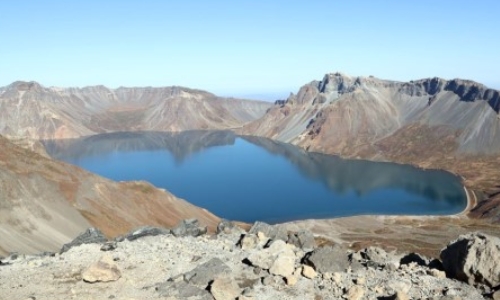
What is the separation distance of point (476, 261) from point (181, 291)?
16.8 metres

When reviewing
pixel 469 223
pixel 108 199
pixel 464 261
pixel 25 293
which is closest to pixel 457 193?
pixel 469 223

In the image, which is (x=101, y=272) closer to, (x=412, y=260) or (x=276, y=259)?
(x=276, y=259)

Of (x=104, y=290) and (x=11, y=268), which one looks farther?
(x=11, y=268)

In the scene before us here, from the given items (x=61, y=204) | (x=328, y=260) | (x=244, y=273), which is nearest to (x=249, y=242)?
(x=244, y=273)

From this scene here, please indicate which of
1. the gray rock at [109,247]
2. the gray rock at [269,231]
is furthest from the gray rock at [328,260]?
the gray rock at [109,247]

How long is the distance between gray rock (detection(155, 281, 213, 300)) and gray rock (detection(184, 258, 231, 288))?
1.75ft

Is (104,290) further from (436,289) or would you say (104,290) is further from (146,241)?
(436,289)

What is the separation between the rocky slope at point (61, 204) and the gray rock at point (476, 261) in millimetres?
45545

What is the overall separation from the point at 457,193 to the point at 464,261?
150060 mm

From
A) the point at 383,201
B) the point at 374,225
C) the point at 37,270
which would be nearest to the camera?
the point at 37,270

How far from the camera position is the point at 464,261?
2920cm

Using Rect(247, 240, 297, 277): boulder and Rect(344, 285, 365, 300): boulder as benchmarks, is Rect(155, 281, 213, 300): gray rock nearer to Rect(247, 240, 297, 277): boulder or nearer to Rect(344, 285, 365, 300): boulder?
Rect(247, 240, 297, 277): boulder

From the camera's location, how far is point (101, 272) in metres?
30.7

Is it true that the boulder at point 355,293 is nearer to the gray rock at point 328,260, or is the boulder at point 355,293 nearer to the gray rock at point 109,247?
the gray rock at point 328,260
